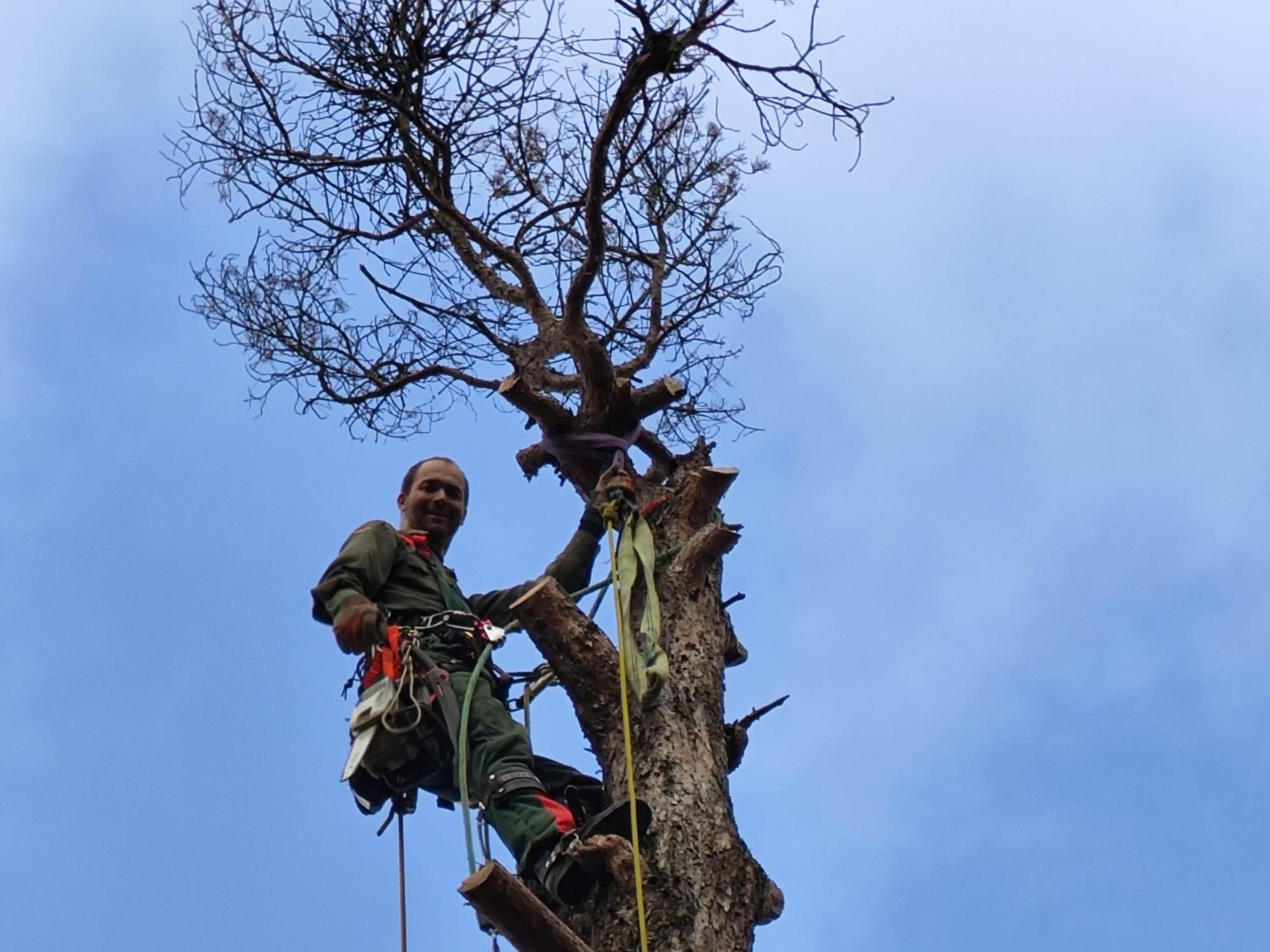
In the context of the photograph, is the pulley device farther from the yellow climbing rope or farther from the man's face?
the man's face

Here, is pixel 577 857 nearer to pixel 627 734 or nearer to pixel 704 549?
pixel 627 734

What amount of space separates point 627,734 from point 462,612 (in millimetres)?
920

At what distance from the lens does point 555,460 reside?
4930 millimetres

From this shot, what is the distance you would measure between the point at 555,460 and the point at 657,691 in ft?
4.23

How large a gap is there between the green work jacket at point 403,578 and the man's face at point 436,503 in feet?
0.36

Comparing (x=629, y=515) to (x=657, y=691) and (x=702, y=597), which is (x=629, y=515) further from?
(x=657, y=691)

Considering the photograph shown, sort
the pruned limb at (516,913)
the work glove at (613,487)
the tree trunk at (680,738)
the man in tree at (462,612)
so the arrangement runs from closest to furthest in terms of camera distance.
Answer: the pruned limb at (516,913), the tree trunk at (680,738), the man in tree at (462,612), the work glove at (613,487)

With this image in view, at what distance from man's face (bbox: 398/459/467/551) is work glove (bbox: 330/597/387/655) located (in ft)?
2.29

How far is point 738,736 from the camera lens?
13.1ft

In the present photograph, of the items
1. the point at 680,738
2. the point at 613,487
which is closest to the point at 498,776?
the point at 680,738

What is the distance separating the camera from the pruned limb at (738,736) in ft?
13.0

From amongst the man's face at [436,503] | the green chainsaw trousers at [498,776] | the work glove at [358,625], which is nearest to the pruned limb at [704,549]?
the green chainsaw trousers at [498,776]

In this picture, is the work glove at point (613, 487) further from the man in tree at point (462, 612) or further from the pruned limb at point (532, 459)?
the pruned limb at point (532, 459)

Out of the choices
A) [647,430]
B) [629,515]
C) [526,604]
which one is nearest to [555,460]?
[647,430]
